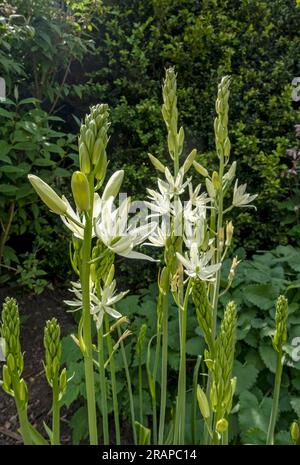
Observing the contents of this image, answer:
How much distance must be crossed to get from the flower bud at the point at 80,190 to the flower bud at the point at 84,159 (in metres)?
0.03

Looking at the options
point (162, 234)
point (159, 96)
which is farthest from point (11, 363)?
point (159, 96)

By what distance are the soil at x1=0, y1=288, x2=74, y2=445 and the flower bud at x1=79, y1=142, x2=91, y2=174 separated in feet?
4.91

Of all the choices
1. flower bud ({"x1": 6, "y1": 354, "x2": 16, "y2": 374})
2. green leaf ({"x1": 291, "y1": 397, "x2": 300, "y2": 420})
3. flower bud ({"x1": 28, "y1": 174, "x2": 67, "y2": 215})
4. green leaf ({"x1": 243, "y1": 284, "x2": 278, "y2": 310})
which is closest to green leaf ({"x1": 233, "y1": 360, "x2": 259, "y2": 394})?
green leaf ({"x1": 291, "y1": 397, "x2": 300, "y2": 420})

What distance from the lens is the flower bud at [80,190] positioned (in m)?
0.62

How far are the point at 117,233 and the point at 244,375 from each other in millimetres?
1377

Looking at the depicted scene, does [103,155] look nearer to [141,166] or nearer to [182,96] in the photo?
[141,166]

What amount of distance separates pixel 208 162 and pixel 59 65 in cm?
111

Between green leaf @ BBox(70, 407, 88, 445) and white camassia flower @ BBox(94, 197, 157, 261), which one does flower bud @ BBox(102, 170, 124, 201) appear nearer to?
white camassia flower @ BBox(94, 197, 157, 261)

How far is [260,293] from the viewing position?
7.29 ft

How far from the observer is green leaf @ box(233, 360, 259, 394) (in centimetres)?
182

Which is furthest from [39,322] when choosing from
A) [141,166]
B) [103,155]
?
[103,155]

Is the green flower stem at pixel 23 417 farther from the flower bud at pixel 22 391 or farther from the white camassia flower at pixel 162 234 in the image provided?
the white camassia flower at pixel 162 234

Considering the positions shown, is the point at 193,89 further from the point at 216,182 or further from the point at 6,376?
the point at 6,376

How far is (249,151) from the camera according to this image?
3066 mm
